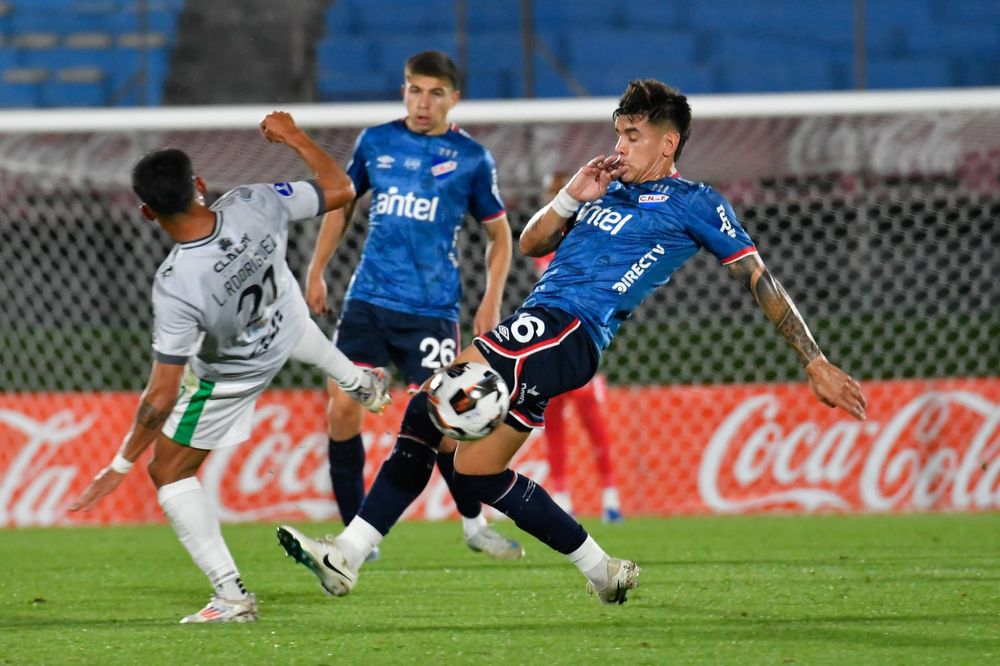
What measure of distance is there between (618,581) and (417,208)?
2356 mm

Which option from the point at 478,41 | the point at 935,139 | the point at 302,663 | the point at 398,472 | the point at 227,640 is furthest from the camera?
the point at 478,41

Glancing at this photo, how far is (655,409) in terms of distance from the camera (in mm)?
9664

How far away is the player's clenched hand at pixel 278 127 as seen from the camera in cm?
473

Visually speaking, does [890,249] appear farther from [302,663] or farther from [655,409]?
[302,663]

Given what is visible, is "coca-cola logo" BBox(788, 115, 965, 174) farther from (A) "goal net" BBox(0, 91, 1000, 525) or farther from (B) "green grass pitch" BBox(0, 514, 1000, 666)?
(B) "green grass pitch" BBox(0, 514, 1000, 666)

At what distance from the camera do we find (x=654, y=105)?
4777mm

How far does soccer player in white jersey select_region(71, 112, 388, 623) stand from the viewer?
4344 mm

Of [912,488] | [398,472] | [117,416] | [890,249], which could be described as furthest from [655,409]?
[398,472]

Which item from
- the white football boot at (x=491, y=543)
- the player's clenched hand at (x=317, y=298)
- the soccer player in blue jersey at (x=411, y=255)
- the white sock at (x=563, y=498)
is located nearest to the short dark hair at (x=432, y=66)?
the soccer player in blue jersey at (x=411, y=255)

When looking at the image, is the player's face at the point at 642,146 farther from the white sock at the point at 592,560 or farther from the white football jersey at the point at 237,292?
the white sock at the point at 592,560

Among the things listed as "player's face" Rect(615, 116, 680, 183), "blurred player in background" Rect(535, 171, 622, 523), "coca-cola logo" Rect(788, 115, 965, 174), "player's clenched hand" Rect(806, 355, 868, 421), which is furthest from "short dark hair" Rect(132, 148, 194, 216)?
"coca-cola logo" Rect(788, 115, 965, 174)

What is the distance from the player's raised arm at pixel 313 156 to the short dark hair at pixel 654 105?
0.95 meters

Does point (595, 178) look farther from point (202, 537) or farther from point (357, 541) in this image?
point (202, 537)

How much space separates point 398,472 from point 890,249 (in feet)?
22.7
